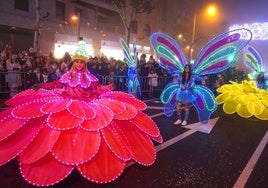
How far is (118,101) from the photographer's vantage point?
6.20 metres

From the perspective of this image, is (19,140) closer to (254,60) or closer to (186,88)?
(186,88)

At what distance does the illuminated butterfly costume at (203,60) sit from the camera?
9258mm

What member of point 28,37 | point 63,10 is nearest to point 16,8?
point 28,37

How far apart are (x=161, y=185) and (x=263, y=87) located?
1093cm

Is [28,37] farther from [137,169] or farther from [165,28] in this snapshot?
[165,28]

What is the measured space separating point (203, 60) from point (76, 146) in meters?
6.15

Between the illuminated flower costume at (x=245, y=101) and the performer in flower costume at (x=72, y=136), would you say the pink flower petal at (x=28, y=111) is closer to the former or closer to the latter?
→ the performer in flower costume at (x=72, y=136)

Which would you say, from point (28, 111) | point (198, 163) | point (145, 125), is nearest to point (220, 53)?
point (198, 163)

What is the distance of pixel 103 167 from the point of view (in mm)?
4891

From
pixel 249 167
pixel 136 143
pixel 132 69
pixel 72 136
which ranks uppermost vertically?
pixel 132 69

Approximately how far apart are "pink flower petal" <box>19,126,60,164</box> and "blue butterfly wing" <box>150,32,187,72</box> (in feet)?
19.9

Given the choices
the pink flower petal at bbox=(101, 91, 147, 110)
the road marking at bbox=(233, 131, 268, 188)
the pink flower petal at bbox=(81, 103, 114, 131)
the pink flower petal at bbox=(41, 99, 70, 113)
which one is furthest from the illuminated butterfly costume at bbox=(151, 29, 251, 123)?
the pink flower petal at bbox=(41, 99, 70, 113)

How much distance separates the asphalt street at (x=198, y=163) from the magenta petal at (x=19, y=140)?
0.39 m

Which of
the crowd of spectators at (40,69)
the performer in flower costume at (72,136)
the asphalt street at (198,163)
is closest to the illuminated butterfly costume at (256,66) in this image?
the crowd of spectators at (40,69)
